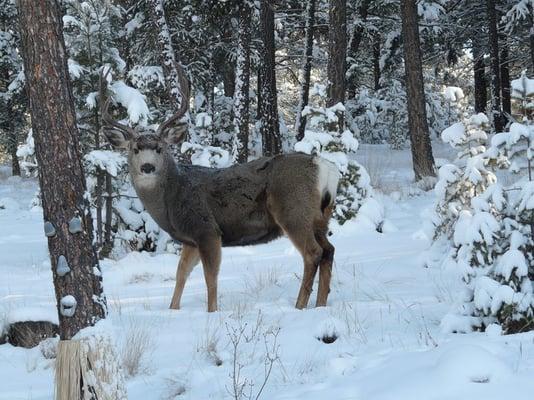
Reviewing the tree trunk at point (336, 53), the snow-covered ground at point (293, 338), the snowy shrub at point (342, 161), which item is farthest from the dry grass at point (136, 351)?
the tree trunk at point (336, 53)

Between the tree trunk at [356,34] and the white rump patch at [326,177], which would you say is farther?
the tree trunk at [356,34]

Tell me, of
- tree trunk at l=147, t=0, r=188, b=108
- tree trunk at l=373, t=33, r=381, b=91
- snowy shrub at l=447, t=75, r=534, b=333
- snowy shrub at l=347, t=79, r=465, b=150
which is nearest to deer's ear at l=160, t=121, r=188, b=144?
snowy shrub at l=447, t=75, r=534, b=333

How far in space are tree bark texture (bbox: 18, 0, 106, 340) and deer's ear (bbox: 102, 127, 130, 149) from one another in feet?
11.3

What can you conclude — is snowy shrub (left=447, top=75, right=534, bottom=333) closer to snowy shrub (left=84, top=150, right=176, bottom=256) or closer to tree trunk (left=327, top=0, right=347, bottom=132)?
snowy shrub (left=84, top=150, right=176, bottom=256)

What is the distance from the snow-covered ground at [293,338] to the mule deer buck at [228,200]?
48cm

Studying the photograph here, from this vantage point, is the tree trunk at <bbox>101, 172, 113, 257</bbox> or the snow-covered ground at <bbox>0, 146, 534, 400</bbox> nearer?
the snow-covered ground at <bbox>0, 146, 534, 400</bbox>

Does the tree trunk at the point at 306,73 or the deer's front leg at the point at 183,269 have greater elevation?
the tree trunk at the point at 306,73

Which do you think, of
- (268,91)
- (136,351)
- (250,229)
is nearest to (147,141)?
(250,229)

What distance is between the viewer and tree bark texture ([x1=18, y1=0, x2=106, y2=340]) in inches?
162

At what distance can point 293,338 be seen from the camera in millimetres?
5414

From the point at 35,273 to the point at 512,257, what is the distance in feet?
23.2

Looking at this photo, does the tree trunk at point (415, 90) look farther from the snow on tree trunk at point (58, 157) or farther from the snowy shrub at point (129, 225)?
the snow on tree trunk at point (58, 157)

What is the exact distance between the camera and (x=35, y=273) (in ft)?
32.0

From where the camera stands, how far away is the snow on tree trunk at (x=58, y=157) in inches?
162
